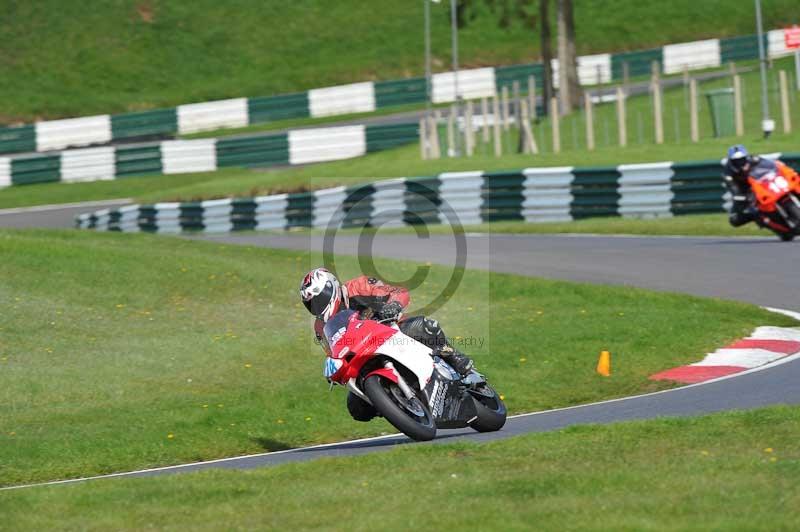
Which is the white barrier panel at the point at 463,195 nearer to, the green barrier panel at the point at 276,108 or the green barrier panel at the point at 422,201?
the green barrier panel at the point at 422,201

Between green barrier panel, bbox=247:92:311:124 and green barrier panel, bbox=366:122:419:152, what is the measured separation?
7456mm

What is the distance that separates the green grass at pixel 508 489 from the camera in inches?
277

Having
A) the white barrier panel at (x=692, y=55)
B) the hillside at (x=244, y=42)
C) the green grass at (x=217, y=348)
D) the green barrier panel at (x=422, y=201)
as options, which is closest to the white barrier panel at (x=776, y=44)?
the white barrier panel at (x=692, y=55)

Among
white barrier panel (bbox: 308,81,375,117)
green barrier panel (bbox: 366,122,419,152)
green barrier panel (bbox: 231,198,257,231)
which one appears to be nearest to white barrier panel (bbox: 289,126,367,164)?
green barrier panel (bbox: 366,122,419,152)

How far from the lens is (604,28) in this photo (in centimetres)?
5844

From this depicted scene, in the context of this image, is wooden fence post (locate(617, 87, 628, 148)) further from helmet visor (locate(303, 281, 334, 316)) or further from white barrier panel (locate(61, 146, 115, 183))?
helmet visor (locate(303, 281, 334, 316))

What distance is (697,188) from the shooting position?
24766 millimetres

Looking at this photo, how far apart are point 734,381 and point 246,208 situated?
64.3ft

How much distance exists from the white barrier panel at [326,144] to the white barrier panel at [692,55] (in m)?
16.7

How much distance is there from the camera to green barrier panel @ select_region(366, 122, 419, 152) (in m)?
41.3

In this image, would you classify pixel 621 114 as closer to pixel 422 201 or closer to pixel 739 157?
pixel 422 201

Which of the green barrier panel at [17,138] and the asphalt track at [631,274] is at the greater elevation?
the green barrier panel at [17,138]

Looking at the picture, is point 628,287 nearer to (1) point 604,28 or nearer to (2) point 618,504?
(2) point 618,504

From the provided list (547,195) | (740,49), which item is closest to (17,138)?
(547,195)
